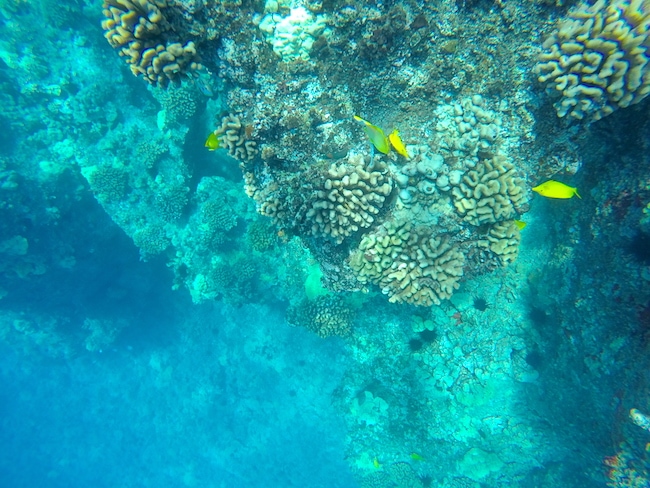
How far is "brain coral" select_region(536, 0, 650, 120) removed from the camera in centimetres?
294

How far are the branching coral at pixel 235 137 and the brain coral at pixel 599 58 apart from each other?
11.5ft

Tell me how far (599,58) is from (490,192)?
156 centimetres

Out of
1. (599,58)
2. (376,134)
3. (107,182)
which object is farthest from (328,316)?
(107,182)

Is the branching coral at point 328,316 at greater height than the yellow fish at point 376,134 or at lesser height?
lesser

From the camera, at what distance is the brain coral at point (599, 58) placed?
294cm

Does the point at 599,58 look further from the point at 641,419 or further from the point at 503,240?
the point at 641,419

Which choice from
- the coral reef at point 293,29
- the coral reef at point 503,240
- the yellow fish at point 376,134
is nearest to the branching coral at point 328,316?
the coral reef at point 503,240

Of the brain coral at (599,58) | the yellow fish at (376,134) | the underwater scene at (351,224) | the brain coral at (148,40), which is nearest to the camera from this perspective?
the brain coral at (599,58)

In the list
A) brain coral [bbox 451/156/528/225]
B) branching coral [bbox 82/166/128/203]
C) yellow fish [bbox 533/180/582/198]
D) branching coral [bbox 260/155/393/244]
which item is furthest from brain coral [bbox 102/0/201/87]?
branching coral [bbox 82/166/128/203]

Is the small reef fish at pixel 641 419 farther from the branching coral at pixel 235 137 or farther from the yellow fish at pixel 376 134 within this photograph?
the branching coral at pixel 235 137

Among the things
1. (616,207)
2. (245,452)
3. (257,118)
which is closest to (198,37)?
(257,118)

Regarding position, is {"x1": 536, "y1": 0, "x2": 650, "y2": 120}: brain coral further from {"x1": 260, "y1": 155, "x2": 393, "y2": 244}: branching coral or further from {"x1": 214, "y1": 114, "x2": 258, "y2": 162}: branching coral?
{"x1": 214, "y1": 114, "x2": 258, "y2": 162}: branching coral

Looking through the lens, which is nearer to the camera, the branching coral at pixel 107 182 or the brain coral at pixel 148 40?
the brain coral at pixel 148 40

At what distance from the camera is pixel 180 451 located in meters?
14.2
